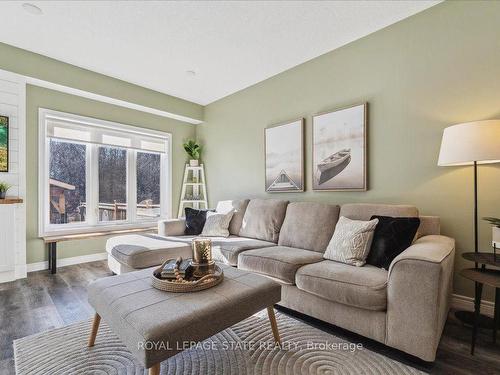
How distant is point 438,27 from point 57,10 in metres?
3.37

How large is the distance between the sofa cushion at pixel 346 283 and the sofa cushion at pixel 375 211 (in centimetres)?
55

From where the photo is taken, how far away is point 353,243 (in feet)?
6.62

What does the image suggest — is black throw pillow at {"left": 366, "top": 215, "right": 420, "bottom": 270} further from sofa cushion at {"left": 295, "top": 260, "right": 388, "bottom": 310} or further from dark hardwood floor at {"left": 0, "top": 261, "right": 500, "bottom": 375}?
dark hardwood floor at {"left": 0, "top": 261, "right": 500, "bottom": 375}

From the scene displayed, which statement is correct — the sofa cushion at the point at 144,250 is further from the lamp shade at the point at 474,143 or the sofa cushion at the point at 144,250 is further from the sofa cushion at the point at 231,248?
the lamp shade at the point at 474,143

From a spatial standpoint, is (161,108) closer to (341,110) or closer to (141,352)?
(341,110)

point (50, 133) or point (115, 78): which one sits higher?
point (115, 78)

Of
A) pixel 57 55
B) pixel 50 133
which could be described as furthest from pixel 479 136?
pixel 50 133

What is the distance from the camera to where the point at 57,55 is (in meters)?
3.10

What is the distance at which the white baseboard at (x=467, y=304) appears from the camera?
2010mm

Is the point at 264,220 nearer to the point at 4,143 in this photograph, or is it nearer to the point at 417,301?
the point at 417,301

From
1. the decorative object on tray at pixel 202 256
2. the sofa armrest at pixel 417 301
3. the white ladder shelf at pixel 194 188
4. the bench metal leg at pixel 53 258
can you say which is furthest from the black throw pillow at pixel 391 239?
the bench metal leg at pixel 53 258

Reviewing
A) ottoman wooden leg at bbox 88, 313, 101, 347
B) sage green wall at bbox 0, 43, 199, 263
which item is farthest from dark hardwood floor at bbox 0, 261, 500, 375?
sage green wall at bbox 0, 43, 199, 263

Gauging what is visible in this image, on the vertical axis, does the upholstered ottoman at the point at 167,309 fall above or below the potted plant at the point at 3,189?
below

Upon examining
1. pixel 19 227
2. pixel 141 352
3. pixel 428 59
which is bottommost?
pixel 141 352
